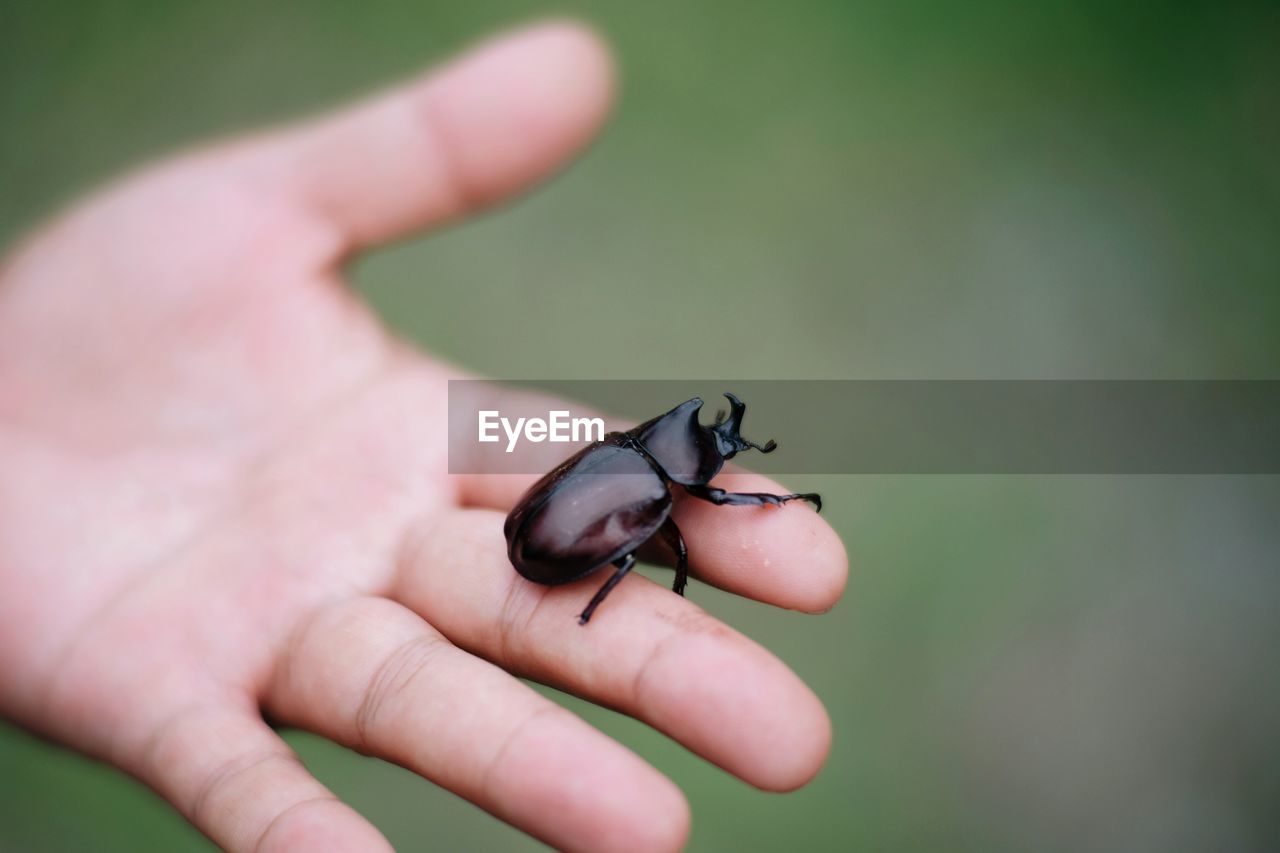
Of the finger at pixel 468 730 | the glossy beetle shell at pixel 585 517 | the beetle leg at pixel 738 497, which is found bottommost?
the finger at pixel 468 730

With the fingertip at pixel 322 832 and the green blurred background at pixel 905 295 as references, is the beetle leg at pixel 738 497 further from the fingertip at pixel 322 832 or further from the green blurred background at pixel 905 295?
the green blurred background at pixel 905 295

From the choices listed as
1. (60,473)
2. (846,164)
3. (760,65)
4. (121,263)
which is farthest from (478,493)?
(760,65)

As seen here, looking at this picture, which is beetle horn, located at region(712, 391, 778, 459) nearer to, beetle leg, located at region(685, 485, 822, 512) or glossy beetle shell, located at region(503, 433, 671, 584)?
beetle leg, located at region(685, 485, 822, 512)

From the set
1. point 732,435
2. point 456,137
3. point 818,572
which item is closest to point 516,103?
point 456,137

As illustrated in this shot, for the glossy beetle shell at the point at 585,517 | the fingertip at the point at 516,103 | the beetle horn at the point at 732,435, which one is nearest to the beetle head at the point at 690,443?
the beetle horn at the point at 732,435

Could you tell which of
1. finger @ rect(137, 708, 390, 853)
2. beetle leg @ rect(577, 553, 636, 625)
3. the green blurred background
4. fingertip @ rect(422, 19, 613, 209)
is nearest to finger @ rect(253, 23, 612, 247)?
fingertip @ rect(422, 19, 613, 209)

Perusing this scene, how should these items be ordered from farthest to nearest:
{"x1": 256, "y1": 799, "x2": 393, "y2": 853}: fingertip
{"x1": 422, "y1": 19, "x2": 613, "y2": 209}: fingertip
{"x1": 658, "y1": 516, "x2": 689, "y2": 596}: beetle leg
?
{"x1": 422, "y1": 19, "x2": 613, "y2": 209}: fingertip
{"x1": 658, "y1": 516, "x2": 689, "y2": 596}: beetle leg
{"x1": 256, "y1": 799, "x2": 393, "y2": 853}: fingertip

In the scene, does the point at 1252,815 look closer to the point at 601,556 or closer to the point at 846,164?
the point at 601,556
